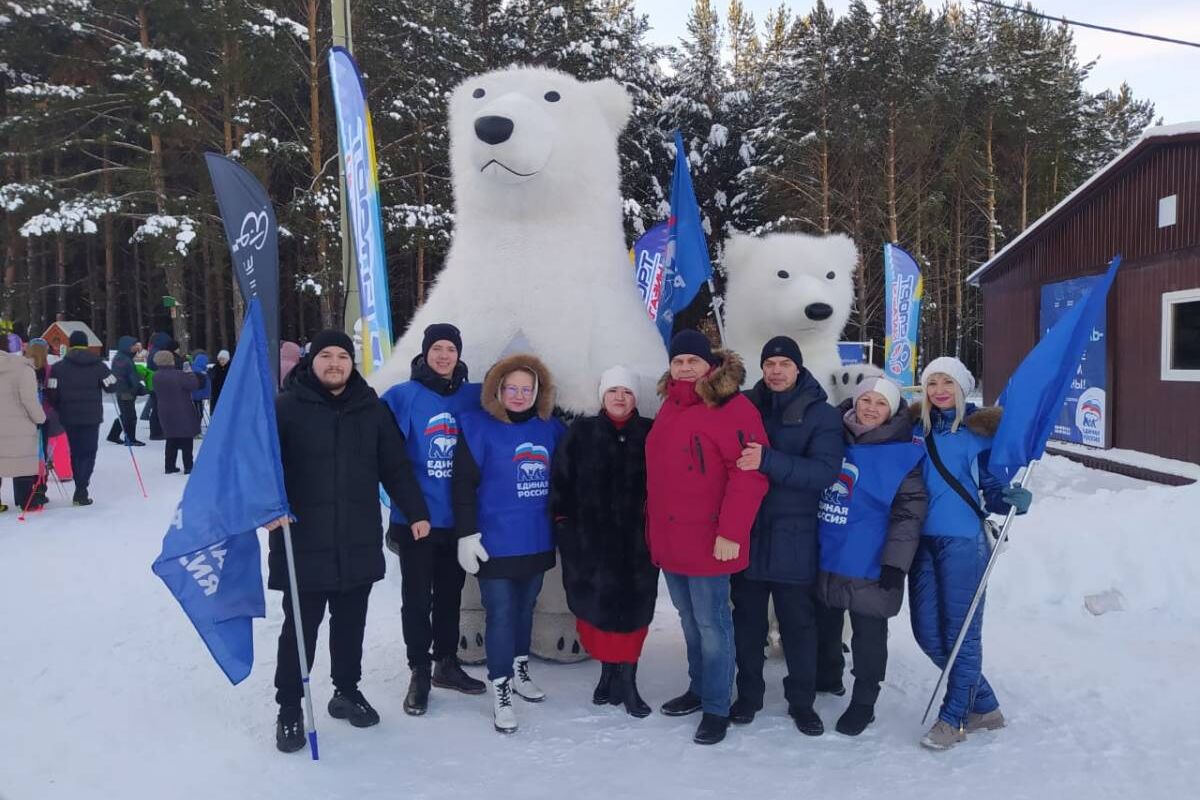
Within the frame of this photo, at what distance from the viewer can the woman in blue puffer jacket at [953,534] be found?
287cm

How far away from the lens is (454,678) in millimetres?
3375

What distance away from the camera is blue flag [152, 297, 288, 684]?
8.62 ft

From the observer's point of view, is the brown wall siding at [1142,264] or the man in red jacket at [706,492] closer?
the man in red jacket at [706,492]

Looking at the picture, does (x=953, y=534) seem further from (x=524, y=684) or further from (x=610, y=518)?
(x=524, y=684)

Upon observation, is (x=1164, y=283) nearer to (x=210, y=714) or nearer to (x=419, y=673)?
(x=419, y=673)

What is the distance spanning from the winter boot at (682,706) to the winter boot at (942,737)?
851 mm

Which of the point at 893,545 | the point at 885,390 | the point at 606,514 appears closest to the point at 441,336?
the point at 606,514

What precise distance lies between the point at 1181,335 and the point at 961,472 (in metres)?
6.68

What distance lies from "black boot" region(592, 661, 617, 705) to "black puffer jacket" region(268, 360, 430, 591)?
3.38 feet

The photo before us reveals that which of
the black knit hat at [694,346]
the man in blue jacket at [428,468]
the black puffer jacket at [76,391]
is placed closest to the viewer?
the black knit hat at [694,346]

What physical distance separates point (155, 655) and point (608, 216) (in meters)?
3.02

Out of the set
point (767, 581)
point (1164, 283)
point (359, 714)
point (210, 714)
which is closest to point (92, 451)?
point (210, 714)

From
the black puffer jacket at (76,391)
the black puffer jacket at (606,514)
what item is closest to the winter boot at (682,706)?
the black puffer jacket at (606,514)

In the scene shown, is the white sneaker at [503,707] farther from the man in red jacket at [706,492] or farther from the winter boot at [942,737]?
the winter boot at [942,737]
